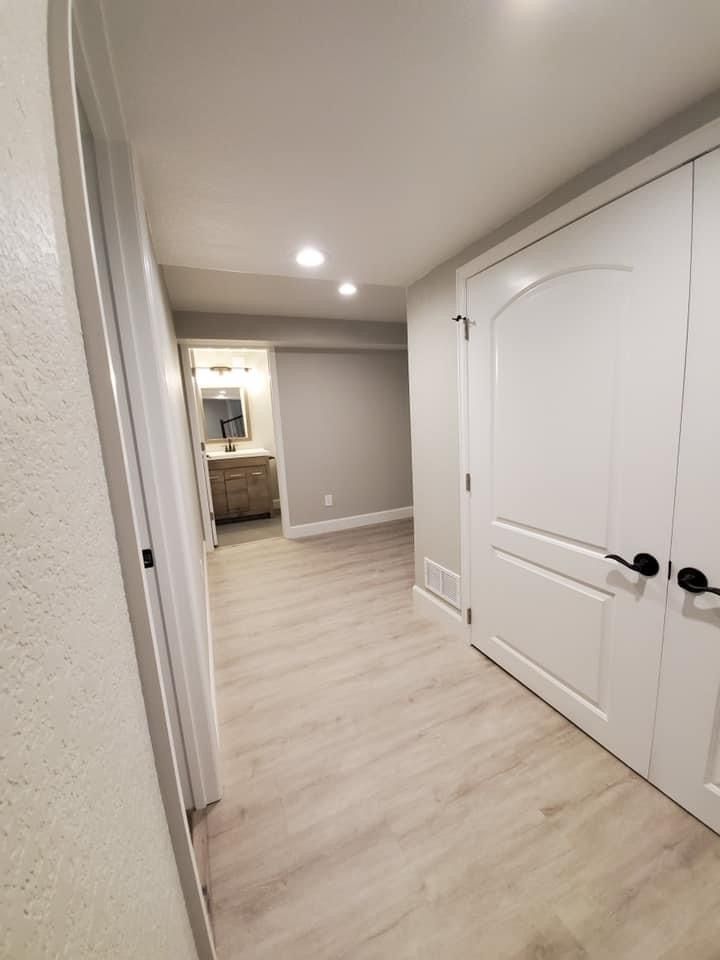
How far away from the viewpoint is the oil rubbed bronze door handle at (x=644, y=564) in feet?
4.09

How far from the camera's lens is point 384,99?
1012 mm

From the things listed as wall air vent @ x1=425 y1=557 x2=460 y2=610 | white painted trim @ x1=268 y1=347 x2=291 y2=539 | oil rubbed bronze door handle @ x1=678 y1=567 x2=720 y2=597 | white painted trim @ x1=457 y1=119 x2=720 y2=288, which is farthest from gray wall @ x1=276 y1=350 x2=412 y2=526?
oil rubbed bronze door handle @ x1=678 y1=567 x2=720 y2=597

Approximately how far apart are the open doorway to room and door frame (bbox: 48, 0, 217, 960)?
370 cm

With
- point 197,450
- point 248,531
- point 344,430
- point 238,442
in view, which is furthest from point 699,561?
point 238,442

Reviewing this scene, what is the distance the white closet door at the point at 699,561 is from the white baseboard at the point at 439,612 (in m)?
1.01

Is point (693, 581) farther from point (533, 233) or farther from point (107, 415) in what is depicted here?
point (107, 415)

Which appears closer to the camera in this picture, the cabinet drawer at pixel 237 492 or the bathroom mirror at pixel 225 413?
the cabinet drawer at pixel 237 492

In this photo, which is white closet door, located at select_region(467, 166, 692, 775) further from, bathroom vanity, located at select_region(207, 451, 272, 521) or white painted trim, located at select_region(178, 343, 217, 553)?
bathroom vanity, located at select_region(207, 451, 272, 521)

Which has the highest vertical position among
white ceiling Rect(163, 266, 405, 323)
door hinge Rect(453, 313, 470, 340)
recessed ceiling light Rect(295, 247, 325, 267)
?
white ceiling Rect(163, 266, 405, 323)

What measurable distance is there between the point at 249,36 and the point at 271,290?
1.97 meters

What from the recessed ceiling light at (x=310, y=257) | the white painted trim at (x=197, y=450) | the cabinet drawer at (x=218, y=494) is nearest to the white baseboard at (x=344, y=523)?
the white painted trim at (x=197, y=450)

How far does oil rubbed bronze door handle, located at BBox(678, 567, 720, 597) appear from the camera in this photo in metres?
1.13

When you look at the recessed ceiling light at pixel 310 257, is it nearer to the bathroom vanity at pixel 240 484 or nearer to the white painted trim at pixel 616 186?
the white painted trim at pixel 616 186

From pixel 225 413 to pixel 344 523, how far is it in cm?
241
